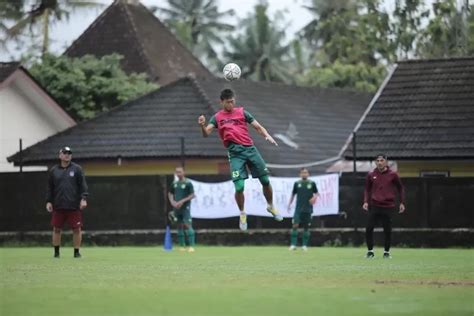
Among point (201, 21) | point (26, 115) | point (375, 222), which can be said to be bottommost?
point (375, 222)

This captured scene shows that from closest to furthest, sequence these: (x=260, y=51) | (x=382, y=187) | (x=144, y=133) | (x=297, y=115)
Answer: (x=382, y=187), (x=144, y=133), (x=297, y=115), (x=260, y=51)

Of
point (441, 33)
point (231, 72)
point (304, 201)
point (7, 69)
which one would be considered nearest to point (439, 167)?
point (304, 201)

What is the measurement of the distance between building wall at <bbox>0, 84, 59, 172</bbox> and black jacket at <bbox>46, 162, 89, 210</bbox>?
22.8 metres

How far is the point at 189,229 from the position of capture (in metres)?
30.9

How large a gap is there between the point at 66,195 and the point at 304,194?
29.9 feet

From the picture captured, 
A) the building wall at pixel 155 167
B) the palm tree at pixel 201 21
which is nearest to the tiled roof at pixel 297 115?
the building wall at pixel 155 167

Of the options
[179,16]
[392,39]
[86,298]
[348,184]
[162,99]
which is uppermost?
[179,16]

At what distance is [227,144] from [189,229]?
9.85 m

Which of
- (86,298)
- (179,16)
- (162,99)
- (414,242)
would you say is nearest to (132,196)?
(414,242)

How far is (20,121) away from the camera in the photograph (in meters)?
49.8

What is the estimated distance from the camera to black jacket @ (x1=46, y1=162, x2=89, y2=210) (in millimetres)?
24625

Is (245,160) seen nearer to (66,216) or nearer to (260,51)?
(66,216)

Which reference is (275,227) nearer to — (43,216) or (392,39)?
(43,216)

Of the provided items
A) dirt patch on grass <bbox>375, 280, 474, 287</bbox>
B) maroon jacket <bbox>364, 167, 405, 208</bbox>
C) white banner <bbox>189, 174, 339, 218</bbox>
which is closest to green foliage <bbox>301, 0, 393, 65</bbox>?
white banner <bbox>189, 174, 339, 218</bbox>
